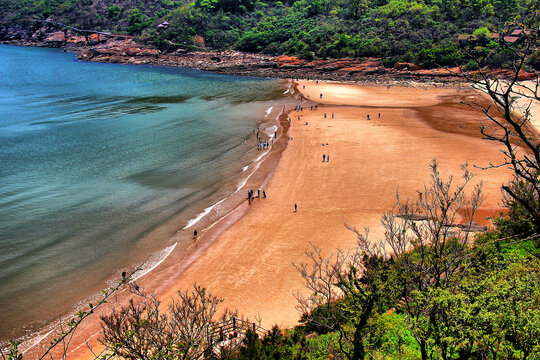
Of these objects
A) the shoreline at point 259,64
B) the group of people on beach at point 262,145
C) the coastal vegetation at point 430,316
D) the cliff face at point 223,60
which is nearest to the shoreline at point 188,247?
the group of people on beach at point 262,145

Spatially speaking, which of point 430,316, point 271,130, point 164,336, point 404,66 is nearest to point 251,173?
point 271,130

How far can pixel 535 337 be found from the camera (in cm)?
740

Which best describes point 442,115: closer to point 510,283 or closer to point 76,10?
point 510,283

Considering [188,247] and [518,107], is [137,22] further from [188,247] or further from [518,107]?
[518,107]

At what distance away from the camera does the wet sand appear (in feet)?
62.7

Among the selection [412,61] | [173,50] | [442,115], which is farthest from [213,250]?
[173,50]

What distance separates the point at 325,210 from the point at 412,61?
7377 cm

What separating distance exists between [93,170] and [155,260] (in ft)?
54.7

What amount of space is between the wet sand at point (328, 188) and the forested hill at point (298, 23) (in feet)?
122

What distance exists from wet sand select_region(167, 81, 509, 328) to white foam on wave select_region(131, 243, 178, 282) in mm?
2137

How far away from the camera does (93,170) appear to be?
1328 inches

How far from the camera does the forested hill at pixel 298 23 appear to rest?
93938mm

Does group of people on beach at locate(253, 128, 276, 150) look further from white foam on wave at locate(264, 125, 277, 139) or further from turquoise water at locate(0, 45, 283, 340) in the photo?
turquoise water at locate(0, 45, 283, 340)

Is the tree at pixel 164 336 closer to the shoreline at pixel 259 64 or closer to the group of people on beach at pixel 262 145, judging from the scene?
the group of people on beach at pixel 262 145
